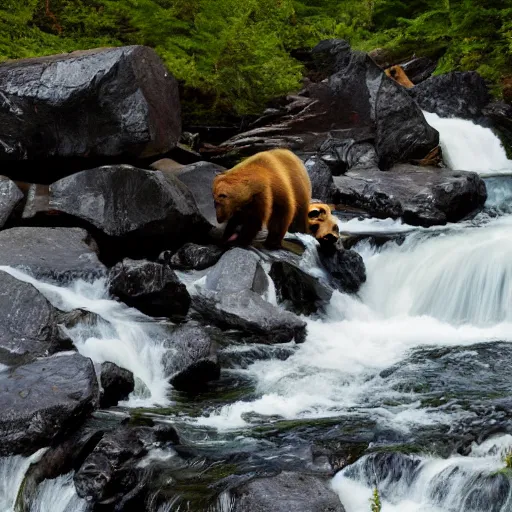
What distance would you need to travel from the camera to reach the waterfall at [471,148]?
1410 cm

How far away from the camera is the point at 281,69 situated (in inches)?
632

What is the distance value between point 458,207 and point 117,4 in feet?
28.6

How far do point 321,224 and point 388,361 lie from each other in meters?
3.06

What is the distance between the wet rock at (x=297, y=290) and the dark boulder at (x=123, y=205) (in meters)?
1.46

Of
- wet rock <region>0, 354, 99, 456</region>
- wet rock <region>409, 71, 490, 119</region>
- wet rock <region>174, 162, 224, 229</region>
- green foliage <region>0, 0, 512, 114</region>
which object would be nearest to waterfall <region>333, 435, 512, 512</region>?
wet rock <region>0, 354, 99, 456</region>

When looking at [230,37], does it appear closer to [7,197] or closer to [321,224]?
[321,224]

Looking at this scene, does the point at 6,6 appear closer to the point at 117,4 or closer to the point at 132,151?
the point at 117,4

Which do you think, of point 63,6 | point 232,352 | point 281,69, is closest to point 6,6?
point 63,6

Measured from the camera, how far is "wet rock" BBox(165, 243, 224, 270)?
28.8ft

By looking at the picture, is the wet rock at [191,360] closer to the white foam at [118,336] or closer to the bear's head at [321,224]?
Result: the white foam at [118,336]

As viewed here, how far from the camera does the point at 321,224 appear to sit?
32.0 ft

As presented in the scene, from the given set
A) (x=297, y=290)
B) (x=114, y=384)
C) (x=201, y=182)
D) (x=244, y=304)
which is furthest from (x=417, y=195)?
(x=114, y=384)

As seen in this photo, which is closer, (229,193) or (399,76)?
(229,193)

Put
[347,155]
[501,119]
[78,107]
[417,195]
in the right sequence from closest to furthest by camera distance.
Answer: [78,107], [417,195], [347,155], [501,119]
